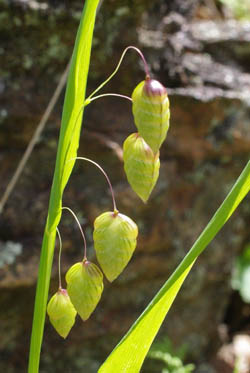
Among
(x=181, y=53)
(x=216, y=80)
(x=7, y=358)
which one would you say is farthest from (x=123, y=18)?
(x=7, y=358)

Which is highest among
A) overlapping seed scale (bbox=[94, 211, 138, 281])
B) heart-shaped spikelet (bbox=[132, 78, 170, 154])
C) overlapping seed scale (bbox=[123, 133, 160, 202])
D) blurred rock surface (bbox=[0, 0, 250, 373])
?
heart-shaped spikelet (bbox=[132, 78, 170, 154])

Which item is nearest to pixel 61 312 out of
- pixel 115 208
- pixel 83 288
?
pixel 83 288

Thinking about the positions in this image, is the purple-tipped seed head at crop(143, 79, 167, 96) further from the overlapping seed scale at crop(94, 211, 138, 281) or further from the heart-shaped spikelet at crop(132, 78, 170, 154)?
the overlapping seed scale at crop(94, 211, 138, 281)

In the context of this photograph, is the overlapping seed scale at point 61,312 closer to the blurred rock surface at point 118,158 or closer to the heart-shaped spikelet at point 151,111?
the heart-shaped spikelet at point 151,111

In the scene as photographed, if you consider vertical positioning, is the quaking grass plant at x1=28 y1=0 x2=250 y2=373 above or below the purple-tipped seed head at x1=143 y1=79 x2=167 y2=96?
below

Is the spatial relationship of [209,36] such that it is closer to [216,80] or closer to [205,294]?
[216,80]

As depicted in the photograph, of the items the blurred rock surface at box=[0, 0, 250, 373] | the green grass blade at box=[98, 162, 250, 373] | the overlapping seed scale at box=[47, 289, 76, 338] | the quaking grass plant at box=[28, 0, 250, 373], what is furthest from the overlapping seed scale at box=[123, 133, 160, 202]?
the blurred rock surface at box=[0, 0, 250, 373]
